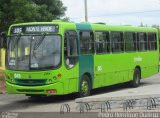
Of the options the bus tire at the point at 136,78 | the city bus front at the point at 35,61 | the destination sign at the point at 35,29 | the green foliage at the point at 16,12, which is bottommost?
the bus tire at the point at 136,78

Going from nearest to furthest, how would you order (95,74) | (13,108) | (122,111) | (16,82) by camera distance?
(122,111) → (13,108) → (16,82) → (95,74)

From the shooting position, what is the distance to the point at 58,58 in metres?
17.1

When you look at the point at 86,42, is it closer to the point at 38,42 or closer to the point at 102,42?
the point at 102,42

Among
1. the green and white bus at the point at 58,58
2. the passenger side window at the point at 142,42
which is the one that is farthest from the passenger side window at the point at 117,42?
the passenger side window at the point at 142,42

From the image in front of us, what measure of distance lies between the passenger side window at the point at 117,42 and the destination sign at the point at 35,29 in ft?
14.1

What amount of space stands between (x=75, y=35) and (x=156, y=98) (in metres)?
5.22

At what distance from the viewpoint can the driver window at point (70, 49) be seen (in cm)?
1742

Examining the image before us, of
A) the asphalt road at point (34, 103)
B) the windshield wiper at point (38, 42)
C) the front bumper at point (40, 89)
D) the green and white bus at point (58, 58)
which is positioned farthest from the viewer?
the windshield wiper at point (38, 42)

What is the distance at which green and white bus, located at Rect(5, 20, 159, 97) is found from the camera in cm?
1712

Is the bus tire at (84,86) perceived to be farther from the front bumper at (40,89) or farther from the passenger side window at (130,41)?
the passenger side window at (130,41)

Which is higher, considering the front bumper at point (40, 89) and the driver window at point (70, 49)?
the driver window at point (70, 49)

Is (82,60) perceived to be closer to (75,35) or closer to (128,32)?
(75,35)

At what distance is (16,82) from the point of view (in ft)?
Answer: 57.7

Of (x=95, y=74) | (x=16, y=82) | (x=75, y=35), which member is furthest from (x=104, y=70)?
(x=16, y=82)
